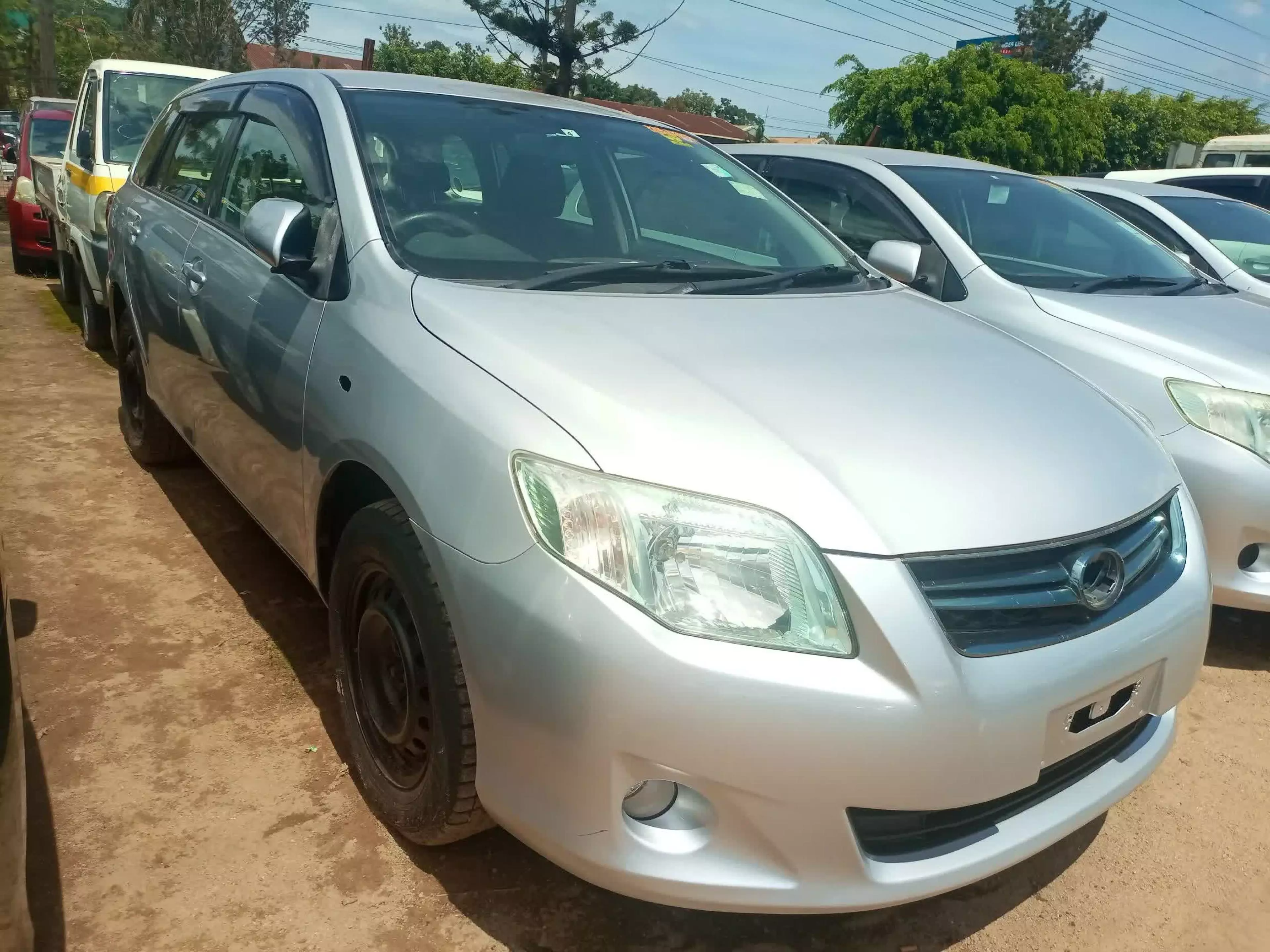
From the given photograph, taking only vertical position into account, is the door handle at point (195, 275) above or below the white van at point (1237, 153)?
below

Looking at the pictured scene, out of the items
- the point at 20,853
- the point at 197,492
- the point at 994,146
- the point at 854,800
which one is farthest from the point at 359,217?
the point at 994,146

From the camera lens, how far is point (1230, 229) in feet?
21.6

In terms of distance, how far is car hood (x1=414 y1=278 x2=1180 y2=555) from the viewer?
1711 mm

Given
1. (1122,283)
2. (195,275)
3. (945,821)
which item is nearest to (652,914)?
(945,821)

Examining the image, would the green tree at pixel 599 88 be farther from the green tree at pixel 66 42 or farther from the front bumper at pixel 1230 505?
the front bumper at pixel 1230 505

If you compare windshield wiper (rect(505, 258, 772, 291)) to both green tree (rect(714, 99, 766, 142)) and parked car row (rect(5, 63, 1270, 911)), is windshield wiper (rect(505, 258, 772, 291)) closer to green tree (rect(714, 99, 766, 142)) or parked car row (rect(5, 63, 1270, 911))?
parked car row (rect(5, 63, 1270, 911))

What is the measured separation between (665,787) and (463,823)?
0.51 meters

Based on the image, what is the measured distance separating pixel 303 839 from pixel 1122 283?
3.79m

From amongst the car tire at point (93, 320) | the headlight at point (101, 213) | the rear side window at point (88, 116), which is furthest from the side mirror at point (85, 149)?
the car tire at point (93, 320)

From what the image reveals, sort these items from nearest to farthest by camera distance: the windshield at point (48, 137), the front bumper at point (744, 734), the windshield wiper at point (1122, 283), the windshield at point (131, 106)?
the front bumper at point (744, 734), the windshield wiper at point (1122, 283), the windshield at point (131, 106), the windshield at point (48, 137)

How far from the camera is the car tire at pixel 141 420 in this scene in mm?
4312

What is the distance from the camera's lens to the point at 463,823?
6.48 ft

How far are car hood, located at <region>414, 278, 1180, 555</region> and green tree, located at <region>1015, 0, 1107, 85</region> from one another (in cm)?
7070

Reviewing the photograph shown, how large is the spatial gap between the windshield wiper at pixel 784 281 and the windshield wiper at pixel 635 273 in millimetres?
35
